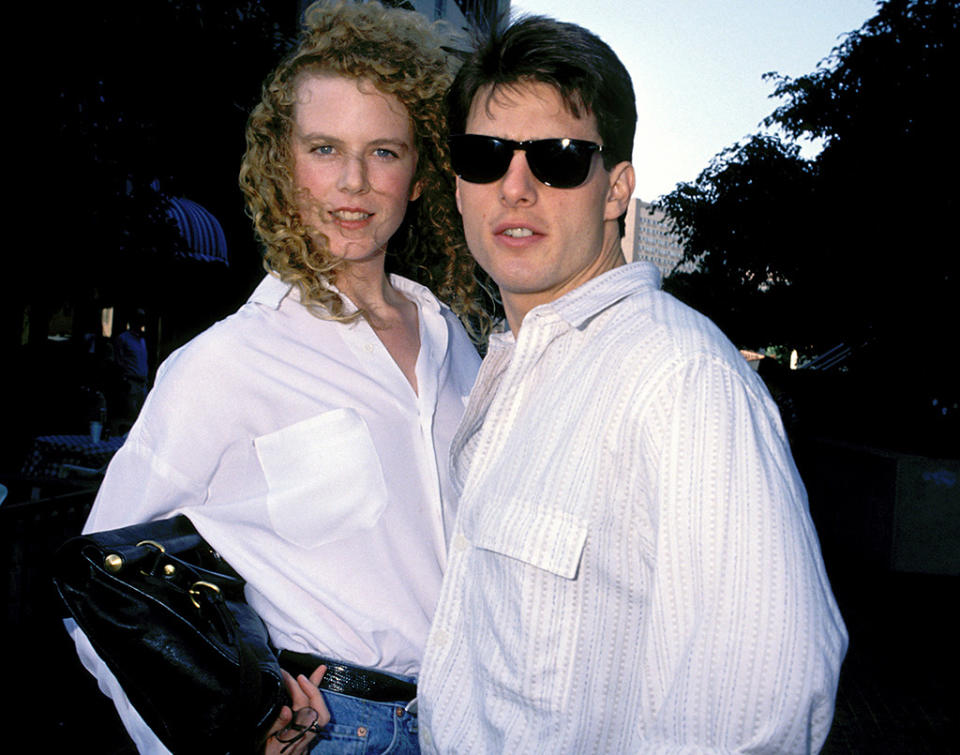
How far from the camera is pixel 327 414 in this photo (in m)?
1.98

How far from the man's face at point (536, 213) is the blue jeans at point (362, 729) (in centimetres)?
95

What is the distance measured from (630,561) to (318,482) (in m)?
0.88

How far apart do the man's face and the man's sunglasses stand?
0.04 feet

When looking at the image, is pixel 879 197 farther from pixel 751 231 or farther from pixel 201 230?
pixel 201 230

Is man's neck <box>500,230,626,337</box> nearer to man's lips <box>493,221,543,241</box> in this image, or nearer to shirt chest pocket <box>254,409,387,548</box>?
man's lips <box>493,221,543,241</box>

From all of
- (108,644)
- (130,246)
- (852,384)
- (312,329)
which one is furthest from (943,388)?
(108,644)

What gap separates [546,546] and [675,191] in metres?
20.2

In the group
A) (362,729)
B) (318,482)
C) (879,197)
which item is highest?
(879,197)

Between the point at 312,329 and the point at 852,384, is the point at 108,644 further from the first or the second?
the point at 852,384

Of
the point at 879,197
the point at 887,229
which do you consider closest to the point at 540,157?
the point at 887,229

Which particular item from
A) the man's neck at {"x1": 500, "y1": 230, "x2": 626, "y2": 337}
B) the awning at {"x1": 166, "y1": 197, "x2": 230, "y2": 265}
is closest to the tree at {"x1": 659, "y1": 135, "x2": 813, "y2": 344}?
the awning at {"x1": 166, "y1": 197, "x2": 230, "y2": 265}

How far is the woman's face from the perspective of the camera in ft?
7.29

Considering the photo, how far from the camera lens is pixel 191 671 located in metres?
1.56

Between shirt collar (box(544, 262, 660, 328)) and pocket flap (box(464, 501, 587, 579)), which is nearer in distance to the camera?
pocket flap (box(464, 501, 587, 579))
